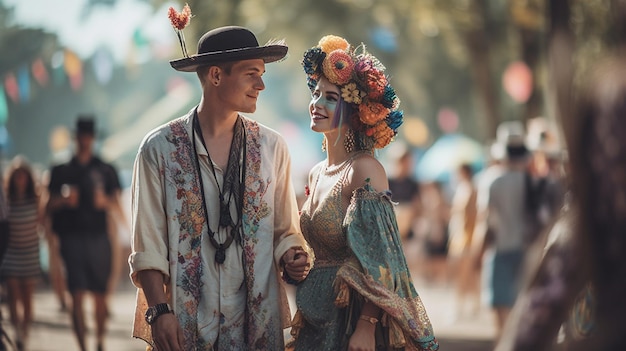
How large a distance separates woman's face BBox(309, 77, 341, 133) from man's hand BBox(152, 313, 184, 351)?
101 centimetres

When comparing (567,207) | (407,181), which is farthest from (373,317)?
(407,181)

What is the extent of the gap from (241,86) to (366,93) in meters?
0.54

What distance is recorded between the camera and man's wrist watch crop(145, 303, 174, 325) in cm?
453

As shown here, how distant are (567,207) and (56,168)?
26.6 ft

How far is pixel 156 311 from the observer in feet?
14.9

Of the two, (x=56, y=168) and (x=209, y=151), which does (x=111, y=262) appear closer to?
(x=56, y=168)

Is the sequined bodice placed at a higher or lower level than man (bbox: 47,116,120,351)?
lower

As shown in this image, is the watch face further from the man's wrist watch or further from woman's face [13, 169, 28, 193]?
woman's face [13, 169, 28, 193]

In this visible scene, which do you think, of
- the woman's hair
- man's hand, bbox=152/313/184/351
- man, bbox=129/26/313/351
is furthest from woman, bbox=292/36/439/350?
the woman's hair

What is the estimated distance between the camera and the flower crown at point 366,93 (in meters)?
4.76

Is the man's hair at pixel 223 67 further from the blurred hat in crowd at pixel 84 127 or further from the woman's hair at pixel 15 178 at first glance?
the woman's hair at pixel 15 178

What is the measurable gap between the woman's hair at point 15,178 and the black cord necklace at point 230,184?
6798 millimetres

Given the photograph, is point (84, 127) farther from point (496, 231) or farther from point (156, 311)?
point (156, 311)

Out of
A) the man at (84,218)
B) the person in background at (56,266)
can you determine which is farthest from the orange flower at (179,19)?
the person in background at (56,266)
